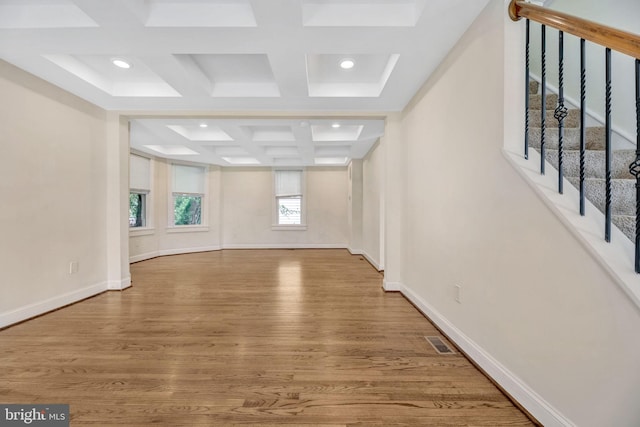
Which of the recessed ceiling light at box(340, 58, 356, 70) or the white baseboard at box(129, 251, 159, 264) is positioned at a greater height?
the recessed ceiling light at box(340, 58, 356, 70)

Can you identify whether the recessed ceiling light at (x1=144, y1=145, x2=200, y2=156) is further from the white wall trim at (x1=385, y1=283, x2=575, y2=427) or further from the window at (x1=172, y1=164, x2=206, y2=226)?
the white wall trim at (x1=385, y1=283, x2=575, y2=427)

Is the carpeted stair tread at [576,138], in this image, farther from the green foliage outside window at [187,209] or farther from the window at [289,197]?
the green foliage outside window at [187,209]

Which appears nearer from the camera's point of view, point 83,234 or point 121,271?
point 83,234

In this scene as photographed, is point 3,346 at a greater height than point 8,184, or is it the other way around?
point 8,184

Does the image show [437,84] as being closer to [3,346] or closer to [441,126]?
[441,126]

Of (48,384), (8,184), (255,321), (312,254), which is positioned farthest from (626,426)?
(312,254)

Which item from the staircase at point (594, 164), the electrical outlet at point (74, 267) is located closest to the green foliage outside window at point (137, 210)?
the electrical outlet at point (74, 267)

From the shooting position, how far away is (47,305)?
265cm

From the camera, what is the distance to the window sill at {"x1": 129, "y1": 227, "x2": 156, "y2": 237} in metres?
5.35

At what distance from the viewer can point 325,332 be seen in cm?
223

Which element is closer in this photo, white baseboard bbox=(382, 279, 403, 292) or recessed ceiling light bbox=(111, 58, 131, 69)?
recessed ceiling light bbox=(111, 58, 131, 69)

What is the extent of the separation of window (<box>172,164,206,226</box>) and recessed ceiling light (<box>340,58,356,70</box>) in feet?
17.9

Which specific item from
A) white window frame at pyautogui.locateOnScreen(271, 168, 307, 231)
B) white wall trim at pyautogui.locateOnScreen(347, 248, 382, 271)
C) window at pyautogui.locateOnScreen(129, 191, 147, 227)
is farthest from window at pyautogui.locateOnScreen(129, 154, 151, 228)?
white wall trim at pyautogui.locateOnScreen(347, 248, 382, 271)

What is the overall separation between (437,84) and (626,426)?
241cm
